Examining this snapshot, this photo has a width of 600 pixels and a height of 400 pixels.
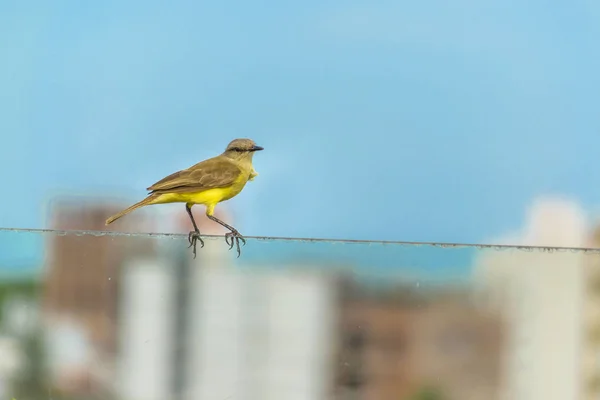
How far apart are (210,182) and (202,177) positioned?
0.03 meters

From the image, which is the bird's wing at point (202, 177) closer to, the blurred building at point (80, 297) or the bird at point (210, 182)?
the bird at point (210, 182)

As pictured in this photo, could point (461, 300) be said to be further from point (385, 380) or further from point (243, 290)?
point (243, 290)

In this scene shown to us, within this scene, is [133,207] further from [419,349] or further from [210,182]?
[419,349]

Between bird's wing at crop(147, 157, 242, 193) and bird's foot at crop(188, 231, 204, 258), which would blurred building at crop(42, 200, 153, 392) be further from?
bird's wing at crop(147, 157, 242, 193)

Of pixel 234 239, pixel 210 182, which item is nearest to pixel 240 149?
pixel 210 182

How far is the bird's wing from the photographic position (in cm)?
339

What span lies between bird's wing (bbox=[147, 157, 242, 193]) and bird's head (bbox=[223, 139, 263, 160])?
0.25 feet

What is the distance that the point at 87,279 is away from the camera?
274 cm

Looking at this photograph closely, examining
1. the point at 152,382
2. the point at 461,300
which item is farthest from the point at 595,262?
the point at 152,382

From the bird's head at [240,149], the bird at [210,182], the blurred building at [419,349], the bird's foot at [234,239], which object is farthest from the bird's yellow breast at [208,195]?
the blurred building at [419,349]

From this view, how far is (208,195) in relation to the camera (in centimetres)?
351

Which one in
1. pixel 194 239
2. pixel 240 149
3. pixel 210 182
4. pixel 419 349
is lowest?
pixel 419 349

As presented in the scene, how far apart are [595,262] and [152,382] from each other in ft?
4.05

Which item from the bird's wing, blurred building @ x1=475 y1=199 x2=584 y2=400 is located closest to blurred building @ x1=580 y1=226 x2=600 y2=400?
blurred building @ x1=475 y1=199 x2=584 y2=400
